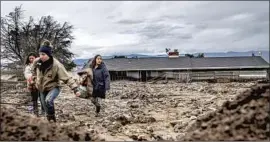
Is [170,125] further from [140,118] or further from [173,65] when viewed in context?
[173,65]

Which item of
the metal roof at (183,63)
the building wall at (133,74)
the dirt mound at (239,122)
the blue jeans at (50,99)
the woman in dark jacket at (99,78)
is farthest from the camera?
the metal roof at (183,63)

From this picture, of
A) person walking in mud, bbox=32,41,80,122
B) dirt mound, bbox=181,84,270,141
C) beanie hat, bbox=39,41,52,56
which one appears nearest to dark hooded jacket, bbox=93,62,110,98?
person walking in mud, bbox=32,41,80,122

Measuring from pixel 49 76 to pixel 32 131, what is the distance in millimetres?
3040

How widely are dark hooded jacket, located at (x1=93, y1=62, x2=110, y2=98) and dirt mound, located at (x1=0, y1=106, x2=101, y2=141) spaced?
6363mm

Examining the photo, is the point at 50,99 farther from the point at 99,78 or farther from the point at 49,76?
the point at 99,78

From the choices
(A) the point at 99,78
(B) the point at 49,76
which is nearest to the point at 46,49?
(B) the point at 49,76

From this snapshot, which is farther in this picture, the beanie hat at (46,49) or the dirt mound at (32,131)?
the beanie hat at (46,49)

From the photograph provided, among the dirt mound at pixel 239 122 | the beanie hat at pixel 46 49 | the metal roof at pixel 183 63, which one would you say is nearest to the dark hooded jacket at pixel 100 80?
the beanie hat at pixel 46 49

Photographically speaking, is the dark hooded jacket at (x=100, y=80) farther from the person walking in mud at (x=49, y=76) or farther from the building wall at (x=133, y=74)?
the building wall at (x=133, y=74)

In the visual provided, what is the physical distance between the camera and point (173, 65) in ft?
176

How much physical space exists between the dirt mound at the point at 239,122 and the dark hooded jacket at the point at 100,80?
6.67 meters

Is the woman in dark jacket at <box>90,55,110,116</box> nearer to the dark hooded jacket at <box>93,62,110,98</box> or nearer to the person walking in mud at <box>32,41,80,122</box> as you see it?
the dark hooded jacket at <box>93,62,110,98</box>

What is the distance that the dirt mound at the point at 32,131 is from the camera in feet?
13.1

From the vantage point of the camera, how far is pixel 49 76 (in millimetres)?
7020
